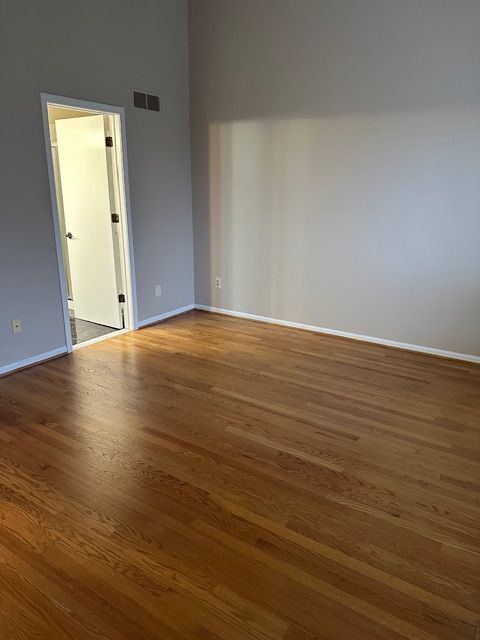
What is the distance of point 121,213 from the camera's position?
4.31m

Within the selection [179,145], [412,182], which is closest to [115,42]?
[179,145]

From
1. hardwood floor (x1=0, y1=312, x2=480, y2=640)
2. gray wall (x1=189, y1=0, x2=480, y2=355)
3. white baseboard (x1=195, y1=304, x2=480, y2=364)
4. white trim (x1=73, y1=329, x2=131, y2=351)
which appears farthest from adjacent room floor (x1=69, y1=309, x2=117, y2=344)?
gray wall (x1=189, y1=0, x2=480, y2=355)

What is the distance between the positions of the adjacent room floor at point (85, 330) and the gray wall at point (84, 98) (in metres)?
0.40

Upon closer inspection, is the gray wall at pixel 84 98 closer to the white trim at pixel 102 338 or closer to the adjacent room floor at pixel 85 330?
the white trim at pixel 102 338

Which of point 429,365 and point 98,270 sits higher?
point 98,270

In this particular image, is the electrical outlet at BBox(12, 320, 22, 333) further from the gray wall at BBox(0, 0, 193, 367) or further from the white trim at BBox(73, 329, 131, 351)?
the white trim at BBox(73, 329, 131, 351)

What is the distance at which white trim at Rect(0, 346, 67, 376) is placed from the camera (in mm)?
3536

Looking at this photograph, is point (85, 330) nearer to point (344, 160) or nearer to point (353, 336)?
point (353, 336)

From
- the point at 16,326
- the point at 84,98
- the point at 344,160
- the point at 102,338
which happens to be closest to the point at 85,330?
the point at 102,338

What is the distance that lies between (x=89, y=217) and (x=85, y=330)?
1.16m

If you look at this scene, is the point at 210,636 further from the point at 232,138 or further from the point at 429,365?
the point at 232,138

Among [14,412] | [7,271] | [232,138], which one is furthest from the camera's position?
[232,138]

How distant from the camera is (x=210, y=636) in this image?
4.92 feet

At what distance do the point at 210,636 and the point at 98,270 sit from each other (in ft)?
12.5
